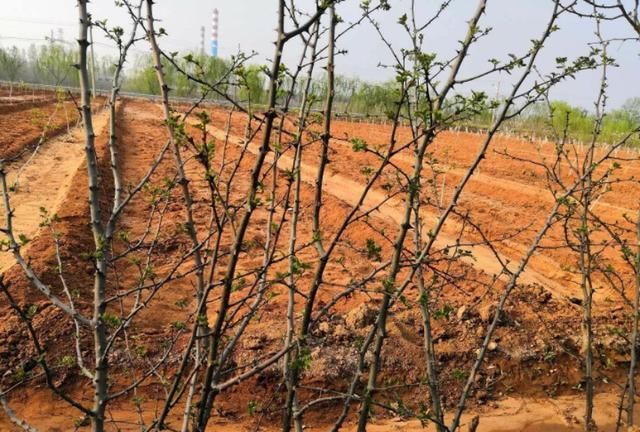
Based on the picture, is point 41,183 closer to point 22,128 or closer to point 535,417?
point 22,128

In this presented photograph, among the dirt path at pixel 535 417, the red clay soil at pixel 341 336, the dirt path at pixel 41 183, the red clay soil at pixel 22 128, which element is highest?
the red clay soil at pixel 22 128

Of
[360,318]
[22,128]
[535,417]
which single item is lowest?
[535,417]

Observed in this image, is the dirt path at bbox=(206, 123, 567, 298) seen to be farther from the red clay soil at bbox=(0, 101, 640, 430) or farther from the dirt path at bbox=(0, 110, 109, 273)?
the dirt path at bbox=(0, 110, 109, 273)

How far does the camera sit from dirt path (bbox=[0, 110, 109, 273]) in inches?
327

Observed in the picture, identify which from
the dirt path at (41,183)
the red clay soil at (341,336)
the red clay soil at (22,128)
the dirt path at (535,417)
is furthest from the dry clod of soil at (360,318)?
the red clay soil at (22,128)

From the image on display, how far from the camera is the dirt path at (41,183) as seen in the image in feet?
27.2

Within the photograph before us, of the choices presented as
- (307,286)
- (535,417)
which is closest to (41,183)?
(307,286)

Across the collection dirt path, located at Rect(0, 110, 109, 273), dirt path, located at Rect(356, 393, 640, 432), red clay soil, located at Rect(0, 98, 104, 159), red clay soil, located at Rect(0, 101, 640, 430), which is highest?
red clay soil, located at Rect(0, 98, 104, 159)

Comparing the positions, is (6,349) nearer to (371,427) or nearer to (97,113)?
(371,427)

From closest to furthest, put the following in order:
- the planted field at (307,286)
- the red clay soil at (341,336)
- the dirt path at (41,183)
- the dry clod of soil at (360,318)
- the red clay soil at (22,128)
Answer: the planted field at (307,286) → the red clay soil at (341,336) → the dry clod of soil at (360,318) → the dirt path at (41,183) → the red clay soil at (22,128)

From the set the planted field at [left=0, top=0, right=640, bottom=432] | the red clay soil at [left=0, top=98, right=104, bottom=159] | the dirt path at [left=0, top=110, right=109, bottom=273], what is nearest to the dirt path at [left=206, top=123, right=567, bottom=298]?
the planted field at [left=0, top=0, right=640, bottom=432]

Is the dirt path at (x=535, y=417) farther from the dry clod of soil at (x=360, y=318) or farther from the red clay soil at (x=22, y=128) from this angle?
the red clay soil at (x=22, y=128)

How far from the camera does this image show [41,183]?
1115 cm

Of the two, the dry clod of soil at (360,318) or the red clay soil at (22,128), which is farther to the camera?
the red clay soil at (22,128)
